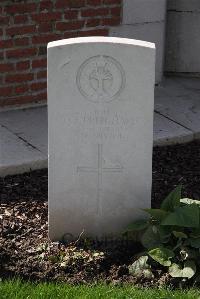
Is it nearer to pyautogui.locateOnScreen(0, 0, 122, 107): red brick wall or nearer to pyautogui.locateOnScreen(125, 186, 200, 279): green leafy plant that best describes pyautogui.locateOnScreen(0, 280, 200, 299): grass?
pyautogui.locateOnScreen(125, 186, 200, 279): green leafy plant

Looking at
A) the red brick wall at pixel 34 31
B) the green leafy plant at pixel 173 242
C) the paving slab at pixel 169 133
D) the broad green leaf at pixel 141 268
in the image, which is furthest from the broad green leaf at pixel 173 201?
the red brick wall at pixel 34 31

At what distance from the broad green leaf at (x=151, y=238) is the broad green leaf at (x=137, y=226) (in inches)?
1.7

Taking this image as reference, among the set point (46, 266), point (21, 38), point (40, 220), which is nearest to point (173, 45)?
point (21, 38)

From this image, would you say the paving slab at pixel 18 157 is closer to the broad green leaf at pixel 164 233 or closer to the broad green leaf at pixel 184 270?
the broad green leaf at pixel 164 233

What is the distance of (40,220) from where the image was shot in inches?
199

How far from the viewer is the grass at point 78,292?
4.16 m

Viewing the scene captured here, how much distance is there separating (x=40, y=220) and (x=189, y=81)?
10.1 ft

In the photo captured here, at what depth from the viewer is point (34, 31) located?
6.63 metres

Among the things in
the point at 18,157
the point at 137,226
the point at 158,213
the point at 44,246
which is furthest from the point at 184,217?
the point at 18,157

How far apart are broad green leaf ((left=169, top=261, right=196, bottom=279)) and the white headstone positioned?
20.1 inches

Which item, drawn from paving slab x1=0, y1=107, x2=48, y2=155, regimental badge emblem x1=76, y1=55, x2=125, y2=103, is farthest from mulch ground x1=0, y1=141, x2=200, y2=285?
regimental badge emblem x1=76, y1=55, x2=125, y2=103

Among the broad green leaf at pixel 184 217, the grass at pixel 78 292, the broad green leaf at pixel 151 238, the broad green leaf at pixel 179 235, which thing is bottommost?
the grass at pixel 78 292

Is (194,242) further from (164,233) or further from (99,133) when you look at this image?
Result: (99,133)

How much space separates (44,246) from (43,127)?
183cm
